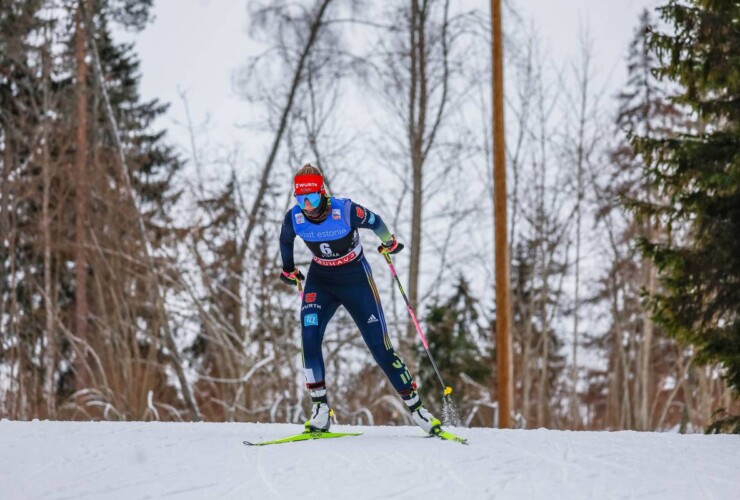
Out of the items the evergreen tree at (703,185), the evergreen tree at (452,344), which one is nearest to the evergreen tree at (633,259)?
the evergreen tree at (452,344)

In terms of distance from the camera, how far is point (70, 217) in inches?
762

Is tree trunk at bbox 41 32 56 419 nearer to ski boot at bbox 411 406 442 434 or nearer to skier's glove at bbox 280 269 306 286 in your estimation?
skier's glove at bbox 280 269 306 286

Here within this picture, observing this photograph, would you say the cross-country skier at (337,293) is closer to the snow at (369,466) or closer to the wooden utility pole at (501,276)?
the snow at (369,466)

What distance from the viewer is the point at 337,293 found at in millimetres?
5496

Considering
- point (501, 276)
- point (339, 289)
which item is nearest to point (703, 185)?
point (501, 276)

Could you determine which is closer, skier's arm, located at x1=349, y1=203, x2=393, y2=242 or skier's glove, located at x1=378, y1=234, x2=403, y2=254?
skier's arm, located at x1=349, y1=203, x2=393, y2=242

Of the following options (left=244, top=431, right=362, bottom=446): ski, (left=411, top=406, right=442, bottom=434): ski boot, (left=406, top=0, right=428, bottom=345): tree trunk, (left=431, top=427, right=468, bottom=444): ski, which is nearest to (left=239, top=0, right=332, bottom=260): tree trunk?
(left=406, top=0, right=428, bottom=345): tree trunk

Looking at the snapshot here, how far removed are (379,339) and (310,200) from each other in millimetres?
1129

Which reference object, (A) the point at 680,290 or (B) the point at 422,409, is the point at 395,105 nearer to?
(A) the point at 680,290

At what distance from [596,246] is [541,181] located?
114 inches

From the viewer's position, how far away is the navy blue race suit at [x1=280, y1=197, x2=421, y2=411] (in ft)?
17.5

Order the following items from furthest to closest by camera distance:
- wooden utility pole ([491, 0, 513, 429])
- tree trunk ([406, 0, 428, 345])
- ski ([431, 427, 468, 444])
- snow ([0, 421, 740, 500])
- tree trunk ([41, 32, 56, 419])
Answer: tree trunk ([41, 32, 56, 419]) < tree trunk ([406, 0, 428, 345]) < wooden utility pole ([491, 0, 513, 429]) < ski ([431, 427, 468, 444]) < snow ([0, 421, 740, 500])

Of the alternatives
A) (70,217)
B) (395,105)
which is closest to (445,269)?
(395,105)

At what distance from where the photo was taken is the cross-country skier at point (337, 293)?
5.33 m
